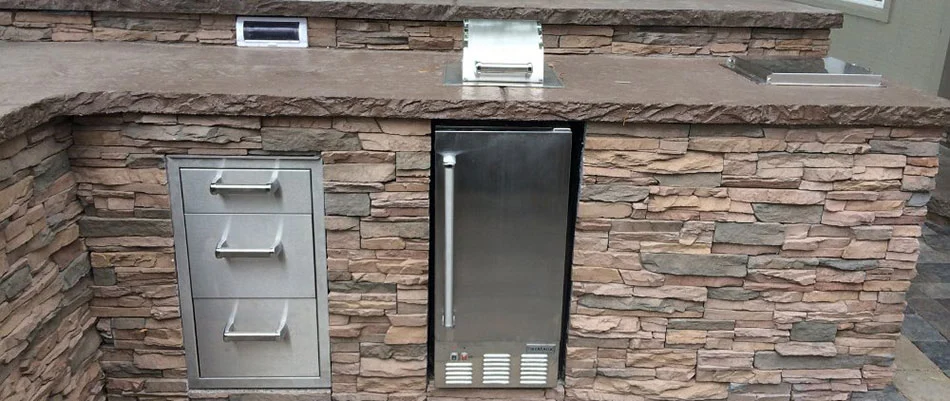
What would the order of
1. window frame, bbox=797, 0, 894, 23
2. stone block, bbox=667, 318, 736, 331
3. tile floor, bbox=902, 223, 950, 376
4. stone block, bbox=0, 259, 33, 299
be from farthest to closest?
window frame, bbox=797, 0, 894, 23 → tile floor, bbox=902, 223, 950, 376 → stone block, bbox=667, 318, 736, 331 → stone block, bbox=0, 259, 33, 299

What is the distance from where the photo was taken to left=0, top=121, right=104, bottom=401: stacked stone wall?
1.90m

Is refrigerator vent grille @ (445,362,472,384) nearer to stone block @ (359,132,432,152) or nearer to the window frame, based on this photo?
stone block @ (359,132,432,152)

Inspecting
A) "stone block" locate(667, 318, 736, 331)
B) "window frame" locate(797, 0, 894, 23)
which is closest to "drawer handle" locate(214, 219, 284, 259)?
"stone block" locate(667, 318, 736, 331)

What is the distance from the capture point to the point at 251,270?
2312mm

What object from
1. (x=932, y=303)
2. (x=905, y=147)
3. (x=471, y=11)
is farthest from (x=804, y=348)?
(x=471, y=11)

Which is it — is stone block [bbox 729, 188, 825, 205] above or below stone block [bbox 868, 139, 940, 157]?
below

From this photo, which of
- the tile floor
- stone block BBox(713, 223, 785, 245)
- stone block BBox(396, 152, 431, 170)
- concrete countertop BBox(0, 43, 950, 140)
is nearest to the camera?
concrete countertop BBox(0, 43, 950, 140)

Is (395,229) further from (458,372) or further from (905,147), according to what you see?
(905,147)

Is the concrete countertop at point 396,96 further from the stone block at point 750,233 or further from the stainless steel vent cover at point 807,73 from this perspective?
the stone block at point 750,233

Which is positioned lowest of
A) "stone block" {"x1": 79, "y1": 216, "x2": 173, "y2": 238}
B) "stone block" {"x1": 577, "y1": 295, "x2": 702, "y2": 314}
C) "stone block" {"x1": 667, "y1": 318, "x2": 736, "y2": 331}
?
"stone block" {"x1": 667, "y1": 318, "x2": 736, "y2": 331}

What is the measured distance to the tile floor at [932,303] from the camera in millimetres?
2861

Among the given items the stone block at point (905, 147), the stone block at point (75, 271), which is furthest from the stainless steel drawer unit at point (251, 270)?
the stone block at point (905, 147)

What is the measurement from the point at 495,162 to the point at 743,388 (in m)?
1.09

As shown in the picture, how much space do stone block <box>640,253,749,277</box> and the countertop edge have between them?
414 mm
